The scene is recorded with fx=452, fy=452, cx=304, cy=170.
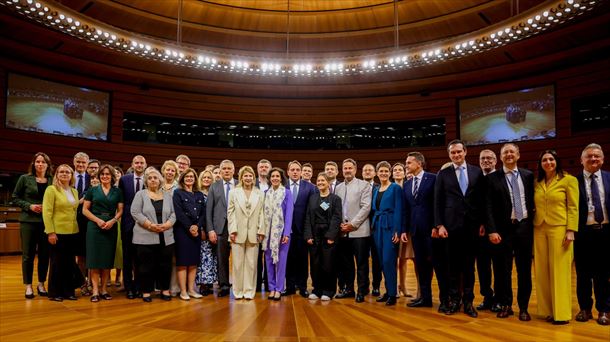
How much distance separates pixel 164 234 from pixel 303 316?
1.90 m

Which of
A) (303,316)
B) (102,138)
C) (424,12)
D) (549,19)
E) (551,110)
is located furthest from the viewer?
(102,138)

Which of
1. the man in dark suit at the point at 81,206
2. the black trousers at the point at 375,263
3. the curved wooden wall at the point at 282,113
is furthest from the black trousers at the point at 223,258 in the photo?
the curved wooden wall at the point at 282,113

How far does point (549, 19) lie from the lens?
6.46 m

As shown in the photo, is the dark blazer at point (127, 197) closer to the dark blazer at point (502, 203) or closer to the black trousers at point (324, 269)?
the black trousers at point (324, 269)

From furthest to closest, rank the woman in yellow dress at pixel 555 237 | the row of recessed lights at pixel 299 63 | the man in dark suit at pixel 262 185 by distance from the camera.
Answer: the row of recessed lights at pixel 299 63
the man in dark suit at pixel 262 185
the woman in yellow dress at pixel 555 237

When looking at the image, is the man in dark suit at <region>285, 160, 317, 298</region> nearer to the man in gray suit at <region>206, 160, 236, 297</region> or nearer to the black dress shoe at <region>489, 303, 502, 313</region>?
the man in gray suit at <region>206, 160, 236, 297</region>

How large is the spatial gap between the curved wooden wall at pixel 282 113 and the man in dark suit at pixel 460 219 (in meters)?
6.63

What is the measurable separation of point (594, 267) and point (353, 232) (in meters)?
2.39

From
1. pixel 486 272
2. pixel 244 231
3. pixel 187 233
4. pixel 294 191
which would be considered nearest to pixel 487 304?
pixel 486 272

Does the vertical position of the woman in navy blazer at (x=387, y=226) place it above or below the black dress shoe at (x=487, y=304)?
above

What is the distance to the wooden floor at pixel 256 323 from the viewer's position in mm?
3428

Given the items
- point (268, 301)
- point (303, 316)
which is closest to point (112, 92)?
point (268, 301)

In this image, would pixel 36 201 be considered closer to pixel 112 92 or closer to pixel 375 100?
pixel 112 92

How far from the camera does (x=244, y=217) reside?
5.22 metres
